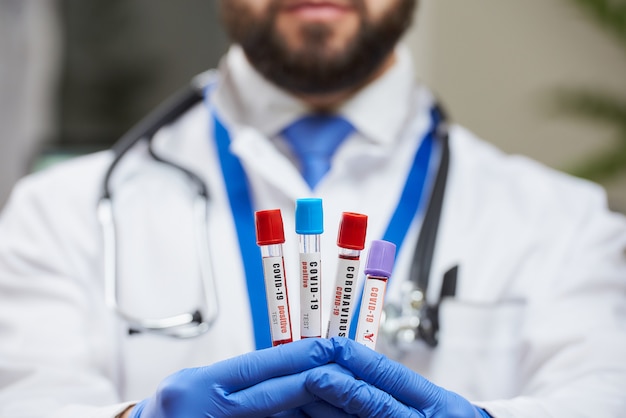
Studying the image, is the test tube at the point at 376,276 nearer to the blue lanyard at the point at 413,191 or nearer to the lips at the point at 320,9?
the blue lanyard at the point at 413,191

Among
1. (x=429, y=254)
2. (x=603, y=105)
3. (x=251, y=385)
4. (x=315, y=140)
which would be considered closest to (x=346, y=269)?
(x=251, y=385)

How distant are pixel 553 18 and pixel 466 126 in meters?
0.35

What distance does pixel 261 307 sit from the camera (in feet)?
3.01

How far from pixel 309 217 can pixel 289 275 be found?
31 centimetres

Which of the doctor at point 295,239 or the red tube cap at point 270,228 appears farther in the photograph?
the doctor at point 295,239

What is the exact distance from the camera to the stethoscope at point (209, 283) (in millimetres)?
882

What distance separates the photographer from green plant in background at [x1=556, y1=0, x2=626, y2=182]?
1.79 metres

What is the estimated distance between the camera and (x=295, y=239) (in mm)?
988

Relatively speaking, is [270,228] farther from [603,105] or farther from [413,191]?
[603,105]

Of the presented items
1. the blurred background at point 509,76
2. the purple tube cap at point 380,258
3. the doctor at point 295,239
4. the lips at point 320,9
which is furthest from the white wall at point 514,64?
the purple tube cap at point 380,258

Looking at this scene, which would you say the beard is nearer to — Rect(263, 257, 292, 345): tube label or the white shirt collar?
the white shirt collar

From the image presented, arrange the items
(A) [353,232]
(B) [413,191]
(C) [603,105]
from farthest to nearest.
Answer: (C) [603,105]
(B) [413,191]
(A) [353,232]

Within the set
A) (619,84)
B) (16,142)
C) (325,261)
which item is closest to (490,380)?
(325,261)

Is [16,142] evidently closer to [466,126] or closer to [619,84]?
[466,126]
